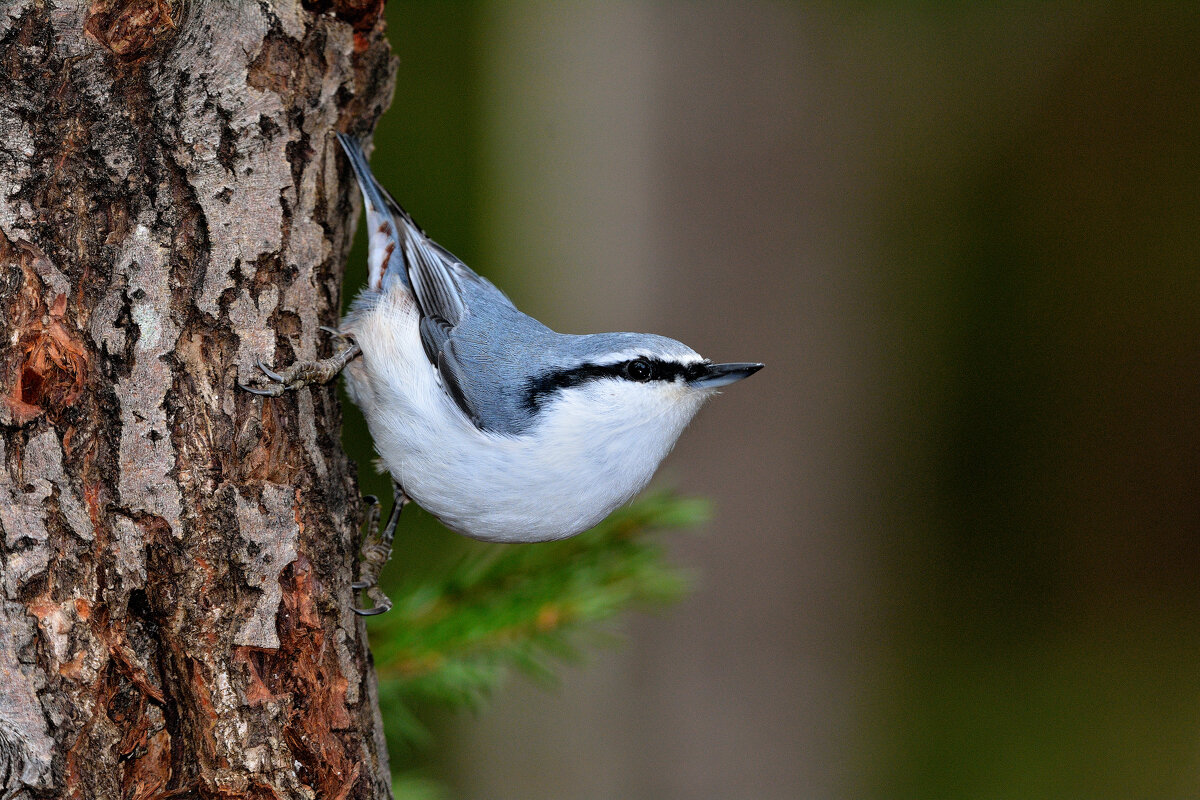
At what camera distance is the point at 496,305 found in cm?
190

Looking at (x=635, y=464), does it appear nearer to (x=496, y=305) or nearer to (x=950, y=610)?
(x=496, y=305)

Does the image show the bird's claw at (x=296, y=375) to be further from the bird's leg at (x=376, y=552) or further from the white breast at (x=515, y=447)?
the bird's leg at (x=376, y=552)

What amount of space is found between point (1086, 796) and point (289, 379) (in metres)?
4.14

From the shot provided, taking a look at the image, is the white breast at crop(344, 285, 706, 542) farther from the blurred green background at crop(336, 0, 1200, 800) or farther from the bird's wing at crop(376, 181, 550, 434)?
the blurred green background at crop(336, 0, 1200, 800)

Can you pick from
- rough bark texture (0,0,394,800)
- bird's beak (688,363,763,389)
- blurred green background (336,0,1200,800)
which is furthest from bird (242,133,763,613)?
blurred green background (336,0,1200,800)

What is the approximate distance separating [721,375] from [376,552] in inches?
28.7

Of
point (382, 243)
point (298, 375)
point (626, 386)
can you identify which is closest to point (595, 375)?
point (626, 386)

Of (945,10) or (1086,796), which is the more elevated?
(945,10)

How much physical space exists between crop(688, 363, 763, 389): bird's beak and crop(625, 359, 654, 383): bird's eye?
74mm

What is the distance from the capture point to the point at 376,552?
1727 mm

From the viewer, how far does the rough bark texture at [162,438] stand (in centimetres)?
113

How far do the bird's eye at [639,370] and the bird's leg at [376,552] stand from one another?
1.60 feet

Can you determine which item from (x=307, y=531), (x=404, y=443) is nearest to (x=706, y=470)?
(x=404, y=443)

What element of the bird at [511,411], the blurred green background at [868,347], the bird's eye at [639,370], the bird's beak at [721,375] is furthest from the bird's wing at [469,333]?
the blurred green background at [868,347]
